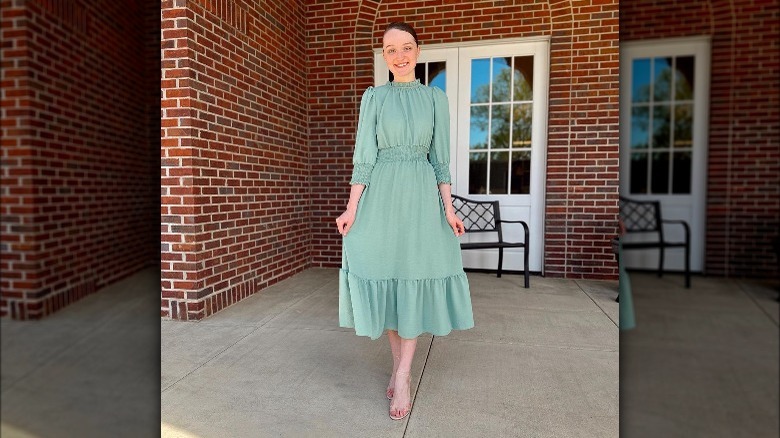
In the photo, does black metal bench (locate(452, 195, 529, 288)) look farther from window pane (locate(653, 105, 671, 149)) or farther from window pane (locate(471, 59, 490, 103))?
window pane (locate(653, 105, 671, 149))

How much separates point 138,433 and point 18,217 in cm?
27

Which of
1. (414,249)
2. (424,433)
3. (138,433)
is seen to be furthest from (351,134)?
(138,433)

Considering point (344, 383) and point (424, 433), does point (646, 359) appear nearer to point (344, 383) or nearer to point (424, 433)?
point (424, 433)

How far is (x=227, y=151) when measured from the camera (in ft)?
11.7

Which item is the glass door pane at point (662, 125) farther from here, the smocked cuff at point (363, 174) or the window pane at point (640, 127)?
the smocked cuff at point (363, 174)

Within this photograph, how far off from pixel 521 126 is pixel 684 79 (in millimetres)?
4874

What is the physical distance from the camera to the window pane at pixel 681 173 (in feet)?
1.04

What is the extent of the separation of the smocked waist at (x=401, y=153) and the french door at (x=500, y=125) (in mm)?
3112

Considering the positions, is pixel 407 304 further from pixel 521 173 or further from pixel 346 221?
pixel 521 173

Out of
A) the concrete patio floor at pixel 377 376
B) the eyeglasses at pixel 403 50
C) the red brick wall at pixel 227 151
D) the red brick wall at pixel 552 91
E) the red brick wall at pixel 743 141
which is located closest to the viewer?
the red brick wall at pixel 743 141

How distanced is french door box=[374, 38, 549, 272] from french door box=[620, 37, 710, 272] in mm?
4769

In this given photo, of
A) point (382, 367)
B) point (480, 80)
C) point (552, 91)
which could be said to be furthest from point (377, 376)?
point (480, 80)

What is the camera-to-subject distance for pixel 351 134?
5188 millimetres

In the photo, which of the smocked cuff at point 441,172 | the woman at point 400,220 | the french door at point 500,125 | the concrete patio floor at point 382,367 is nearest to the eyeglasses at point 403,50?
the woman at point 400,220
